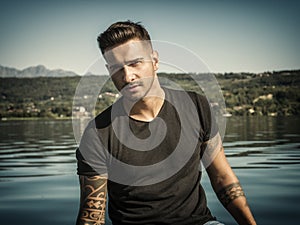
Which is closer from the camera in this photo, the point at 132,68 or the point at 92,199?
the point at 132,68

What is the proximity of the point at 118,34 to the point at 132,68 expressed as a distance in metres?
0.29

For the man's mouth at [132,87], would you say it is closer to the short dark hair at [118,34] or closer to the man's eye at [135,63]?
the man's eye at [135,63]

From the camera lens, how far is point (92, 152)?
3.99 m

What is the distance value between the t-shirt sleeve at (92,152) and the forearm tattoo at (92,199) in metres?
0.09

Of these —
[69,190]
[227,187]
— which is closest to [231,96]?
[69,190]

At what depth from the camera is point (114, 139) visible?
404cm

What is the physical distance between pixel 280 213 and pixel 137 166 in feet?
15.2

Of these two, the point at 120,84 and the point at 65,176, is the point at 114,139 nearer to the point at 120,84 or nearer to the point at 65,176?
the point at 120,84

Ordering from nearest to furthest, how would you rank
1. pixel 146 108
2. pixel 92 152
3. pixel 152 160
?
pixel 92 152 < pixel 152 160 < pixel 146 108

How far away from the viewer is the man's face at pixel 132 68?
4020 millimetres

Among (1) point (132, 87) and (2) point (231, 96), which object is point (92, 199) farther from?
(2) point (231, 96)

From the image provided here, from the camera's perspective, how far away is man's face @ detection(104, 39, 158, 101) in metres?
4.02

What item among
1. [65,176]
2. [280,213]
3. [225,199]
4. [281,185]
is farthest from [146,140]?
[65,176]

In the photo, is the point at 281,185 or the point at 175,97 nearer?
the point at 175,97
